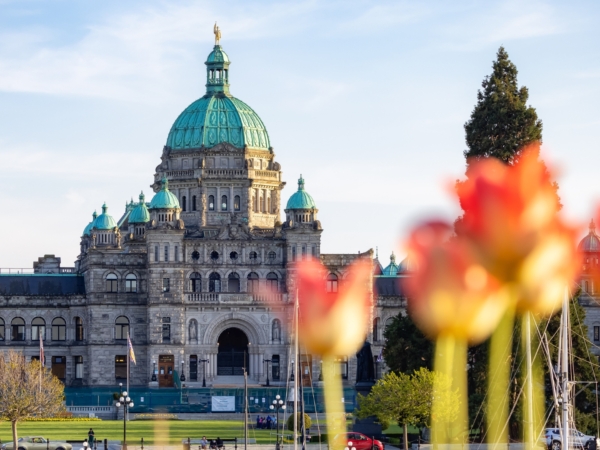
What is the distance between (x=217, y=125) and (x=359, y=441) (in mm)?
66360

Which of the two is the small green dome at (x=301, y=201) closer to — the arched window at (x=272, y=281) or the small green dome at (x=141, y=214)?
the arched window at (x=272, y=281)

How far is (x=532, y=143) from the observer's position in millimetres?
119625

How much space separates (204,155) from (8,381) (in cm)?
5045

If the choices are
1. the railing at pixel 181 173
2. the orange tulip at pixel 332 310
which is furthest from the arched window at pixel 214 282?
the railing at pixel 181 173

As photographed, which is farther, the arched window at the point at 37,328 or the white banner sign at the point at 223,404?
the arched window at the point at 37,328

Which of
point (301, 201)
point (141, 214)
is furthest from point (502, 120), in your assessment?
point (141, 214)

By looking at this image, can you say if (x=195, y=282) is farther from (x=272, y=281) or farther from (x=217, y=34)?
(x=217, y=34)

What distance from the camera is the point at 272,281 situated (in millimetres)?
169625

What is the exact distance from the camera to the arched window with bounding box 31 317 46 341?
173625 millimetres

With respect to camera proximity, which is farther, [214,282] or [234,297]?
[214,282]

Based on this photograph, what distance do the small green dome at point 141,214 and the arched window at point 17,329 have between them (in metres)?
13.8

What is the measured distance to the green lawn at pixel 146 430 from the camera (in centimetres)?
12434

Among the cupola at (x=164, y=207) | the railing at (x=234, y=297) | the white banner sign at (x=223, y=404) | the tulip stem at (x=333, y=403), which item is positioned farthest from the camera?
the railing at (x=234, y=297)

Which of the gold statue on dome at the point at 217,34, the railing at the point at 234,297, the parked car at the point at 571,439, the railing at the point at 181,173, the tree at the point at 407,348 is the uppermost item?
the gold statue on dome at the point at 217,34
